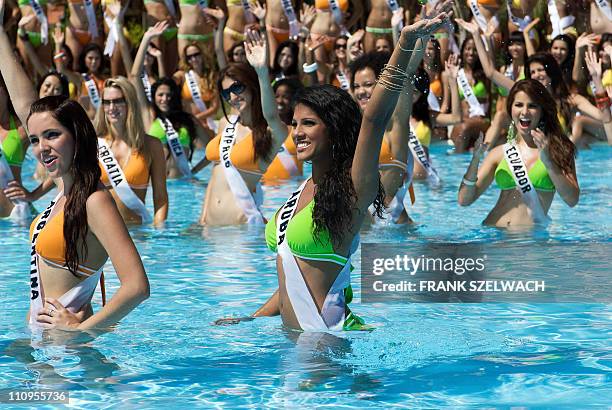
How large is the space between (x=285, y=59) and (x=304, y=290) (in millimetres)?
9224

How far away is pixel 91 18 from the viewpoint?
1569cm

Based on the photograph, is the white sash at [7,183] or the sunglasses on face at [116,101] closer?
the sunglasses on face at [116,101]

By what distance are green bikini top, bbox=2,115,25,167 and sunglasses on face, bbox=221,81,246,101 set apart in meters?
1.82

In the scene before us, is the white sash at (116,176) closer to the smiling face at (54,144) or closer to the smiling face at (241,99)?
the smiling face at (241,99)

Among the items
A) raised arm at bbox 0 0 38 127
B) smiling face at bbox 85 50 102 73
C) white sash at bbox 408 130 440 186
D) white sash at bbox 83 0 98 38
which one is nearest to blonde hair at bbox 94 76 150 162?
white sash at bbox 408 130 440 186

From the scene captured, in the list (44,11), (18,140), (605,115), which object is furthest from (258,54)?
(44,11)

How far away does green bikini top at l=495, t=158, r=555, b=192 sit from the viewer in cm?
772

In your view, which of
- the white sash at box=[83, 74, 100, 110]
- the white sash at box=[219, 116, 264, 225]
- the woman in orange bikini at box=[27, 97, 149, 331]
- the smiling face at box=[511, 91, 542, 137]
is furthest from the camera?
the white sash at box=[83, 74, 100, 110]

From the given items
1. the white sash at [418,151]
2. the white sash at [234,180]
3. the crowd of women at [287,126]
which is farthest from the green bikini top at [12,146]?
the white sash at [418,151]

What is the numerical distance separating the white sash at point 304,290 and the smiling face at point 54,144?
770 mm

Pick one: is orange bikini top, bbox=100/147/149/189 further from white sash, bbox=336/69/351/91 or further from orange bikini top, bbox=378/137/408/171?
white sash, bbox=336/69/351/91

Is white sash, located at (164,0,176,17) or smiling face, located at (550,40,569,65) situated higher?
white sash, located at (164,0,176,17)

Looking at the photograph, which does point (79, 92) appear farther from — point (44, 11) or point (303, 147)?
point (303, 147)

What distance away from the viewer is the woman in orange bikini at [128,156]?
25.4 feet
